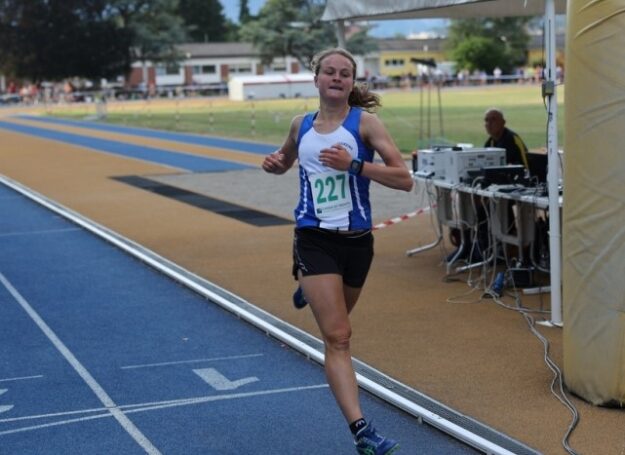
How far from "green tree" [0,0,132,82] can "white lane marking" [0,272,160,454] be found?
226 feet

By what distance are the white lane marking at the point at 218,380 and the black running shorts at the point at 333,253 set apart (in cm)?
163

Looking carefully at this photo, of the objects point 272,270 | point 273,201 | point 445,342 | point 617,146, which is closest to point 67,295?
point 272,270

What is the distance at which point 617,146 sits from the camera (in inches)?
257

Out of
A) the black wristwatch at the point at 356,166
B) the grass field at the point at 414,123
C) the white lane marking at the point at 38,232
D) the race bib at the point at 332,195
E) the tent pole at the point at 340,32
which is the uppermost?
the tent pole at the point at 340,32

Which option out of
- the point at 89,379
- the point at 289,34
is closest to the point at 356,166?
the point at 89,379

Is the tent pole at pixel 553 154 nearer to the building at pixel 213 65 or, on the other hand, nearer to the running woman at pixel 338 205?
the running woman at pixel 338 205

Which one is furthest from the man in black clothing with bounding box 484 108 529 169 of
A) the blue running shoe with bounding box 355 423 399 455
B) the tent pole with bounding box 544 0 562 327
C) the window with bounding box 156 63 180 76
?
the window with bounding box 156 63 180 76

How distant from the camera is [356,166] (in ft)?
18.4

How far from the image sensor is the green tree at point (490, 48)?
104181mm

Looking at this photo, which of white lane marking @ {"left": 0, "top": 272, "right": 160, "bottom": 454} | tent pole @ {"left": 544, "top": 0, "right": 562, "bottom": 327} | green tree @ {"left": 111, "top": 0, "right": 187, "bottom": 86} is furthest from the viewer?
green tree @ {"left": 111, "top": 0, "right": 187, "bottom": 86}

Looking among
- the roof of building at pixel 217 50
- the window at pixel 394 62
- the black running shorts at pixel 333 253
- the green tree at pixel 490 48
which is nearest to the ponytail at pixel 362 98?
the black running shorts at pixel 333 253

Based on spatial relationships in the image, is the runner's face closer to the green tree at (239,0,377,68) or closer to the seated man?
the seated man

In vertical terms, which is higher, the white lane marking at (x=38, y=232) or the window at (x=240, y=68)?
the white lane marking at (x=38, y=232)

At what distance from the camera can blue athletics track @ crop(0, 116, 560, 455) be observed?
20.5ft
